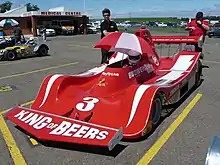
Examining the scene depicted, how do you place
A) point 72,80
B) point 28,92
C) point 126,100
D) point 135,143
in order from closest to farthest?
1. point 135,143
2. point 126,100
3. point 72,80
4. point 28,92

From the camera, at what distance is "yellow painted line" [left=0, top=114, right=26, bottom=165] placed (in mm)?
3975

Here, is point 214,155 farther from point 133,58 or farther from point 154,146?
point 133,58

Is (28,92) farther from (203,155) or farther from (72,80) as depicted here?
(203,155)

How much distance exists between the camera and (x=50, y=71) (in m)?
10.9

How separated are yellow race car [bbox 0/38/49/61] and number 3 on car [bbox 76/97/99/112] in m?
10.3

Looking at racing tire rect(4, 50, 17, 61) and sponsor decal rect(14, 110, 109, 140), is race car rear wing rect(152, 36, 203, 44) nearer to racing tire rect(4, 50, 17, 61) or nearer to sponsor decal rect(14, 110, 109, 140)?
sponsor decal rect(14, 110, 109, 140)

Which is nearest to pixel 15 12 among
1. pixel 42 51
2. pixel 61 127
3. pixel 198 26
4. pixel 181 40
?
pixel 42 51

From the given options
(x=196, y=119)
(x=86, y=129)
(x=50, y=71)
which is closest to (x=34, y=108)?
(x=86, y=129)

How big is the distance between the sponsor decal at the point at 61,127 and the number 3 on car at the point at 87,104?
1.77 feet

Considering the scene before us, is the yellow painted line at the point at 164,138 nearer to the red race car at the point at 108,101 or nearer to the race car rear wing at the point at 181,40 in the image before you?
the red race car at the point at 108,101

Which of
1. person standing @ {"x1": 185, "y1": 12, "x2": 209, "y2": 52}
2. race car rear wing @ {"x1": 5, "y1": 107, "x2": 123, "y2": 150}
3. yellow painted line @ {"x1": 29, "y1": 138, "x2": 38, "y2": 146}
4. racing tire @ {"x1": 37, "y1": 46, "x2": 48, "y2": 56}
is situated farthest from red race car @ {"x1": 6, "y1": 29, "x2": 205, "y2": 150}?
racing tire @ {"x1": 37, "y1": 46, "x2": 48, "y2": 56}

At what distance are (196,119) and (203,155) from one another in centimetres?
148

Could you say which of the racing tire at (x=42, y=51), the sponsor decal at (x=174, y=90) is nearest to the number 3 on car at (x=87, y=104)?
the sponsor decal at (x=174, y=90)

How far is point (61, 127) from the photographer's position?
4.29m
